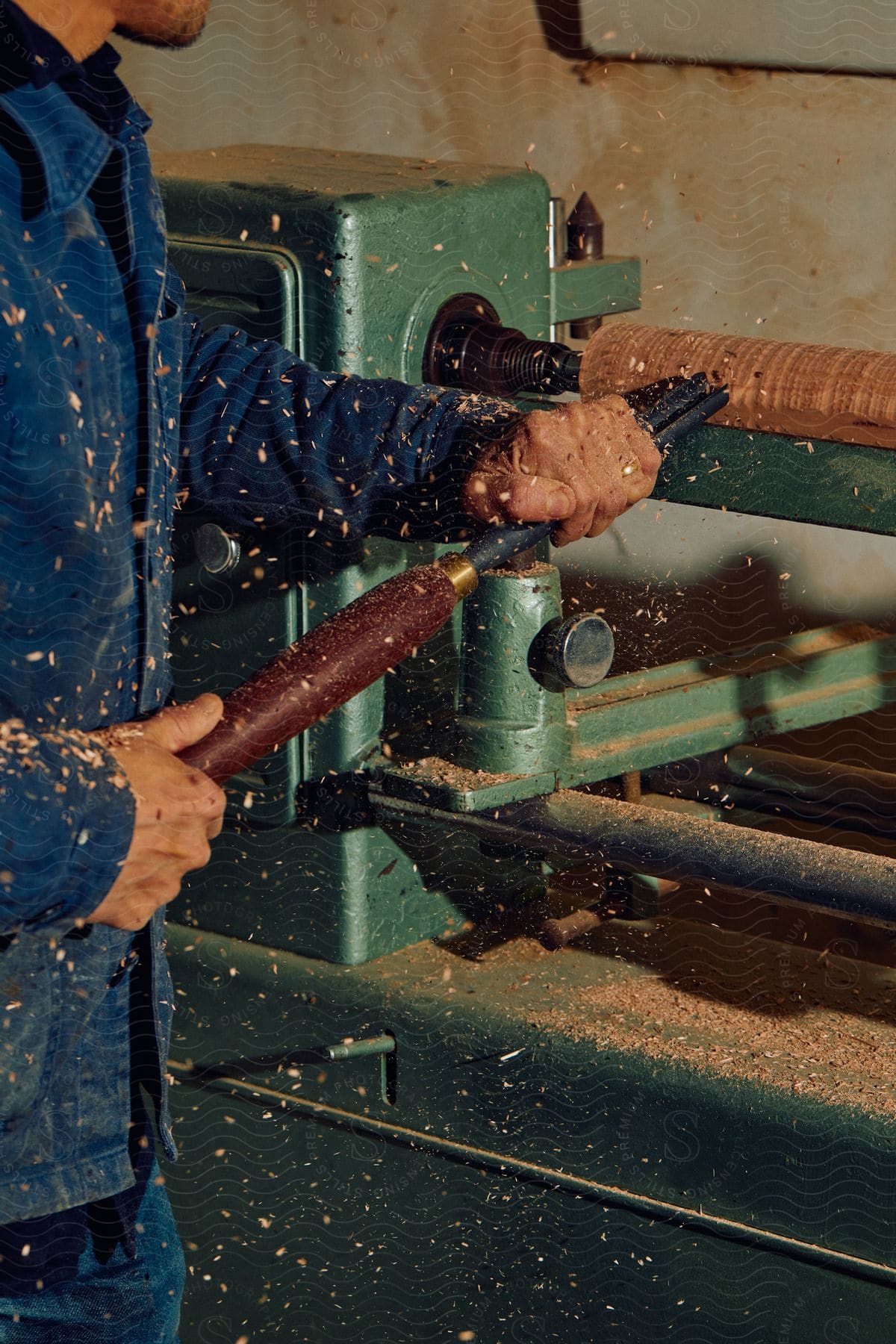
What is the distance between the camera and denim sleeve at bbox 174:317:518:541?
1227 millimetres

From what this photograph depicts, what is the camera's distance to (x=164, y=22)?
1.12 meters

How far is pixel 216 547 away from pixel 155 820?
473 mm

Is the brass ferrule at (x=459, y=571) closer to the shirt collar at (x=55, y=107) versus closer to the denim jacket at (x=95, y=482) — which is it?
the denim jacket at (x=95, y=482)

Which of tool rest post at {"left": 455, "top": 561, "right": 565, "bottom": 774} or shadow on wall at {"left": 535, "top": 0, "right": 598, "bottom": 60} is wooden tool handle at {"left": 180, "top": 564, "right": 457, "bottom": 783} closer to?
tool rest post at {"left": 455, "top": 561, "right": 565, "bottom": 774}

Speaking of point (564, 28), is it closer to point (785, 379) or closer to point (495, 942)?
point (785, 379)

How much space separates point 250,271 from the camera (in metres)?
1.36

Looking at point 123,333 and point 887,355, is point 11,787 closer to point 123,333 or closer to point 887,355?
point 123,333

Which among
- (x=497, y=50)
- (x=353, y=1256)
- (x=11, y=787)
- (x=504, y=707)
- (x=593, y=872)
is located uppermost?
(x=497, y=50)

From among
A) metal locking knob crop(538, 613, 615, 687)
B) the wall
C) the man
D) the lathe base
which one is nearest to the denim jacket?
A: the man

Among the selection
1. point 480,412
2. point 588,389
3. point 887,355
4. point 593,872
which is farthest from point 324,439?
point 593,872

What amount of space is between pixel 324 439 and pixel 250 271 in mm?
206

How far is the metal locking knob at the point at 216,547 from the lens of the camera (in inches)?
54.2

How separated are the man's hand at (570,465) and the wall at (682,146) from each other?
35.4 inches

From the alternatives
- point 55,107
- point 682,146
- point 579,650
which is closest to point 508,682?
point 579,650
